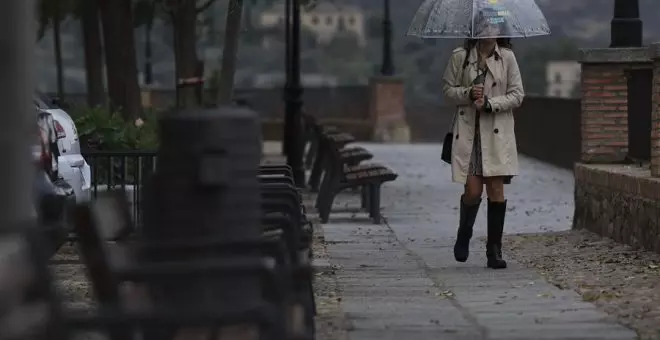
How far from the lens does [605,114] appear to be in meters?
14.9

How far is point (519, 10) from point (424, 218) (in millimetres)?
5680

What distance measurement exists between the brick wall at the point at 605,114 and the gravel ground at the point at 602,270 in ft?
2.53

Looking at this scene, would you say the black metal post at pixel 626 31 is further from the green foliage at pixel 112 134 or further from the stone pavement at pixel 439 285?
the green foliage at pixel 112 134

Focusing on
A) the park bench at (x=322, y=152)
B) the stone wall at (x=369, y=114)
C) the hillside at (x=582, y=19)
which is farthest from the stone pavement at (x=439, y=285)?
the hillside at (x=582, y=19)

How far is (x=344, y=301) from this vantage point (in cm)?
1031

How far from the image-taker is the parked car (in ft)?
36.6

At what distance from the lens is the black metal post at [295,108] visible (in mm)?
22344

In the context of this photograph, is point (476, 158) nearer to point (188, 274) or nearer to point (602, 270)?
point (602, 270)

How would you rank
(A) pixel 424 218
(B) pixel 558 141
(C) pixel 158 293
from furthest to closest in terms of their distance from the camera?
(B) pixel 558 141
(A) pixel 424 218
(C) pixel 158 293

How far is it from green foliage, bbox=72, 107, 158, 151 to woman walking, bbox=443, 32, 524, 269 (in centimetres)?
482

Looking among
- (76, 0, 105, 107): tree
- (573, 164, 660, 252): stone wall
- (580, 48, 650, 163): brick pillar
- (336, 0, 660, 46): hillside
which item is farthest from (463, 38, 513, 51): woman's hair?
(336, 0, 660, 46): hillside

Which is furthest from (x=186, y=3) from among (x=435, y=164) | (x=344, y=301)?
(x=344, y=301)

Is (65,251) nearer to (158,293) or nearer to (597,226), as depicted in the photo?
(597,226)

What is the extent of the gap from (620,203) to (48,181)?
4553 mm
